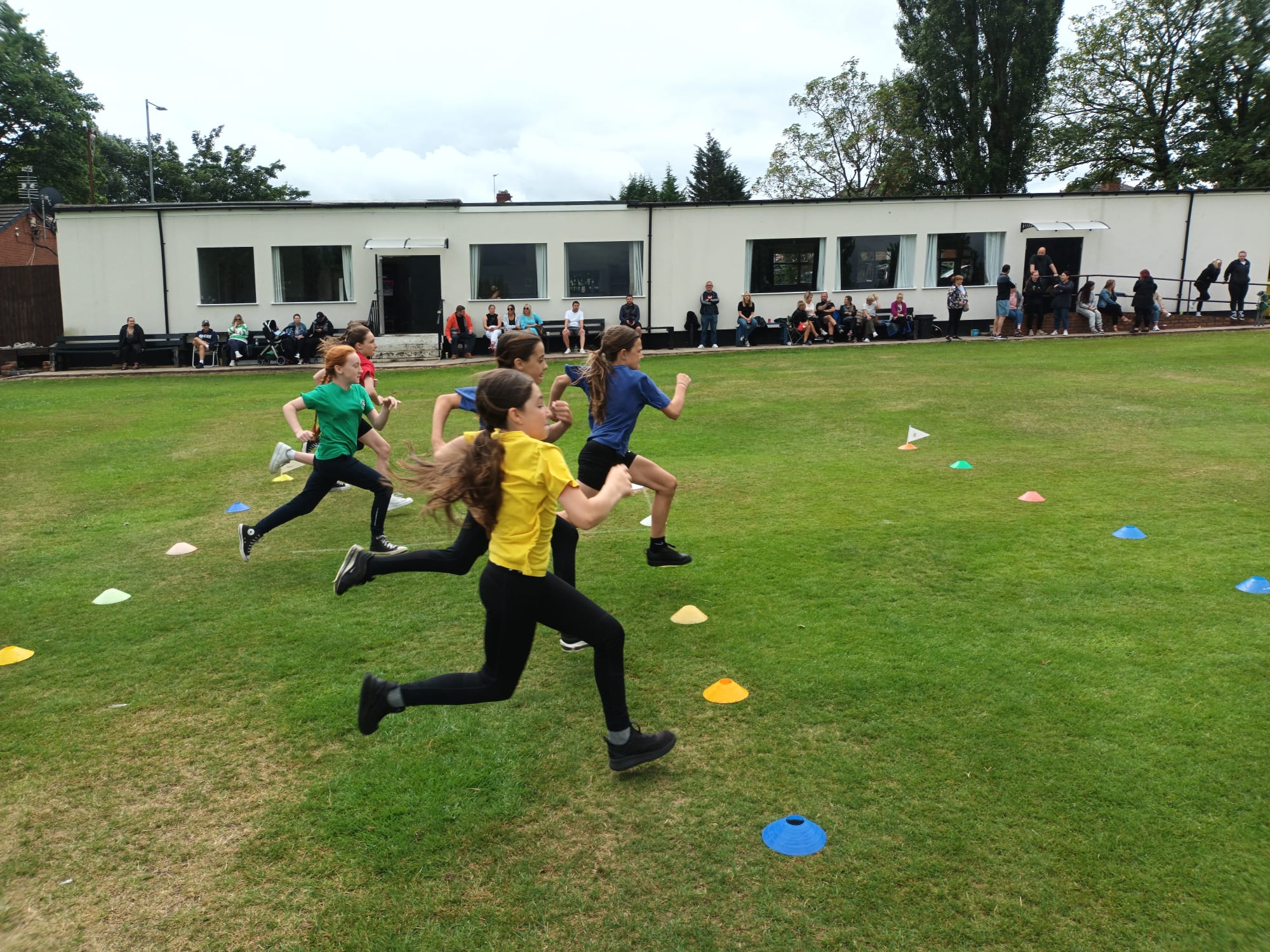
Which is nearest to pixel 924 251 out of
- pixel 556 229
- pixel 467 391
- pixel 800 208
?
pixel 800 208

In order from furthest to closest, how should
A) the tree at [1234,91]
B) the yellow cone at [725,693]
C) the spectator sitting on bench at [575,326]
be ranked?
the tree at [1234,91]
the spectator sitting on bench at [575,326]
the yellow cone at [725,693]

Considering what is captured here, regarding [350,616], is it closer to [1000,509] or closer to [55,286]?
[1000,509]

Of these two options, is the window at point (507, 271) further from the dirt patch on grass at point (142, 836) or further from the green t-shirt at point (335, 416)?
the dirt patch on grass at point (142, 836)

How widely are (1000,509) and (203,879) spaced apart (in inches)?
284

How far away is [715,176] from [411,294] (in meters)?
43.6

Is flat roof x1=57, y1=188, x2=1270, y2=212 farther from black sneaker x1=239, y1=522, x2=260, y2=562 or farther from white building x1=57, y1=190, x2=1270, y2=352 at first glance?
black sneaker x1=239, y1=522, x2=260, y2=562

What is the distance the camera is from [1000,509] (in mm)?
8680

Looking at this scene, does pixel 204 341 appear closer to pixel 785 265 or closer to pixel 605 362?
pixel 785 265

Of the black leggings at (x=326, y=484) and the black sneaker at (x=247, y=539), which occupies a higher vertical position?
the black leggings at (x=326, y=484)

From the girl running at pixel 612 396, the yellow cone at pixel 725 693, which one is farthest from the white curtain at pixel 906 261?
the yellow cone at pixel 725 693

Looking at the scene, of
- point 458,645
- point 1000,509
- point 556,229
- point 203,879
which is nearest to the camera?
point 203,879

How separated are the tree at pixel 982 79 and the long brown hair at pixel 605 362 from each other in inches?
1595

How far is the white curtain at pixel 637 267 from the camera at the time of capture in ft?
90.6

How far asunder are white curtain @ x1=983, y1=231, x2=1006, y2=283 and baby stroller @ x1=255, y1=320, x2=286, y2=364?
806 inches
